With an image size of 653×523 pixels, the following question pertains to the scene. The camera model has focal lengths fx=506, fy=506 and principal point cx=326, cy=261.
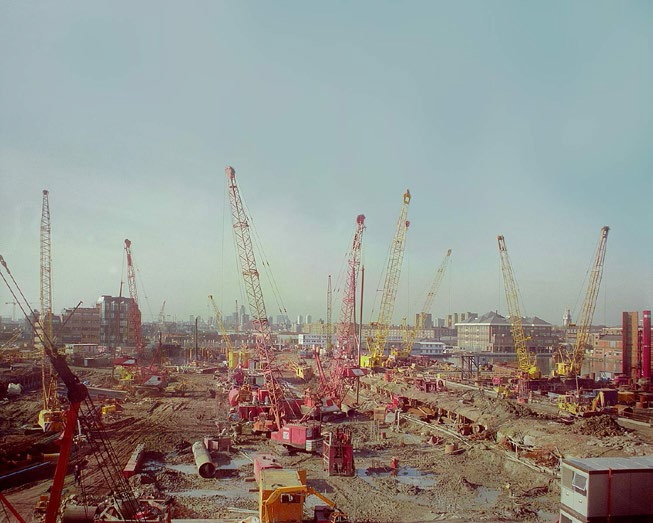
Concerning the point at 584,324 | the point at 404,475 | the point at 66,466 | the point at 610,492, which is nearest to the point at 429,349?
the point at 584,324

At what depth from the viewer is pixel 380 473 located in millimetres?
24172

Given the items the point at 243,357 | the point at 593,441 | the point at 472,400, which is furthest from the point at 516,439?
the point at 243,357

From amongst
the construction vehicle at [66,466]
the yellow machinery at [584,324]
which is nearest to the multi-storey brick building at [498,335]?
the yellow machinery at [584,324]

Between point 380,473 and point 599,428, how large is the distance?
12.2 meters

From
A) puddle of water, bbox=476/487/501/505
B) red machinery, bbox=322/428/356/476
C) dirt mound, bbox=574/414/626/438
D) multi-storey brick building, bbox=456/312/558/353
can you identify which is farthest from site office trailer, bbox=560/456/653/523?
multi-storey brick building, bbox=456/312/558/353

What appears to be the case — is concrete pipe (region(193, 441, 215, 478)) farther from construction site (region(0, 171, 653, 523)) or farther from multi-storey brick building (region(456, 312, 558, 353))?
multi-storey brick building (region(456, 312, 558, 353))

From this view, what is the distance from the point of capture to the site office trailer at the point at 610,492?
520 inches

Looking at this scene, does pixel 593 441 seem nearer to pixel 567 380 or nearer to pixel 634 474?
pixel 634 474

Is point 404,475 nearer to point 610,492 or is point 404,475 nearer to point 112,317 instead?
point 610,492

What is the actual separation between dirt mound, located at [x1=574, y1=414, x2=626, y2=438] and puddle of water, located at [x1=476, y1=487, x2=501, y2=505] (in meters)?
7.89

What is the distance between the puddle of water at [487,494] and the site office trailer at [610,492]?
7.02 metres

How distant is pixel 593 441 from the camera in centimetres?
2512

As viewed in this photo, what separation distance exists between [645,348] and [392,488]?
4235 centimetres

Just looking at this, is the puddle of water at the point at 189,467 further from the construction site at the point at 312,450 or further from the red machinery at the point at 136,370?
the red machinery at the point at 136,370
